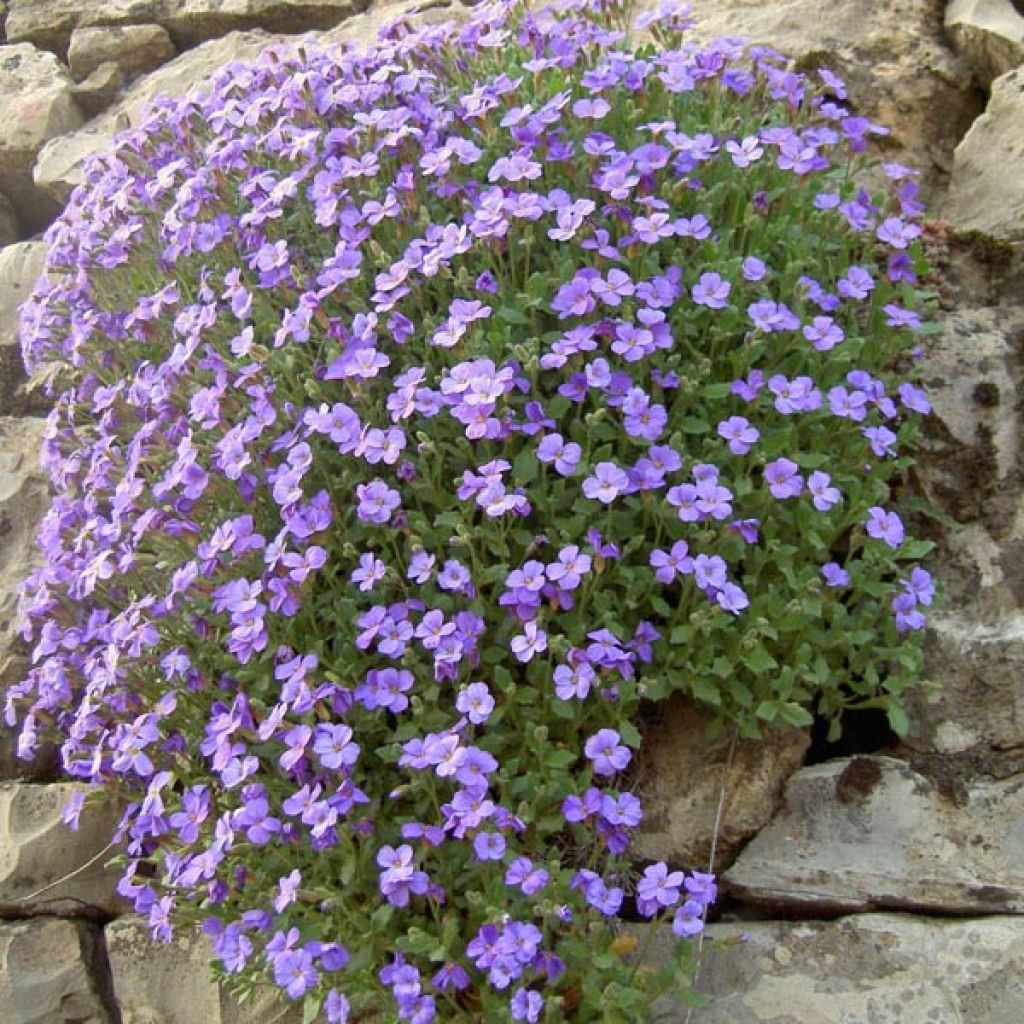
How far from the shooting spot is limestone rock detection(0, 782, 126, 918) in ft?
11.8

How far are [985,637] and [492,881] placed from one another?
1.39 m

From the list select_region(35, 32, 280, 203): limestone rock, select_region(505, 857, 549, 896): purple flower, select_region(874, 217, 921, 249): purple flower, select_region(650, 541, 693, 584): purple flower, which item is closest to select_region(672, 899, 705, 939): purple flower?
select_region(505, 857, 549, 896): purple flower

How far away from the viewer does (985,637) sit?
3203mm

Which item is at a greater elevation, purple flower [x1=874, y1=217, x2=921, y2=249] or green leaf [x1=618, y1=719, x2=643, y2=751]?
purple flower [x1=874, y1=217, x2=921, y2=249]

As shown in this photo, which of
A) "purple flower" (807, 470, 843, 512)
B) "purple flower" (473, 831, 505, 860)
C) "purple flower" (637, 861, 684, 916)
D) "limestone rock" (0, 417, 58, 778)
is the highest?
"purple flower" (807, 470, 843, 512)

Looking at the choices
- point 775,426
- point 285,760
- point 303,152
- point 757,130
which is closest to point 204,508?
point 285,760

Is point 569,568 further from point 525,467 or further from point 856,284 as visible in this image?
point 856,284

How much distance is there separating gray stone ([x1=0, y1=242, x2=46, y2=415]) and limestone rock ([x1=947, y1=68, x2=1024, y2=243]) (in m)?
3.39

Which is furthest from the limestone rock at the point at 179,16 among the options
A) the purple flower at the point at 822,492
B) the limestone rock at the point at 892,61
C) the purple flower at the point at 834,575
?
the purple flower at the point at 834,575

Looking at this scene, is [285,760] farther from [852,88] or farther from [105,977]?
[852,88]

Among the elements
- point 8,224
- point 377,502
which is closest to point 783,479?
point 377,502

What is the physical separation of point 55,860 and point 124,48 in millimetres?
4042

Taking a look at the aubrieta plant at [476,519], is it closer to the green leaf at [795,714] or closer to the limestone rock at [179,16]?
the green leaf at [795,714]

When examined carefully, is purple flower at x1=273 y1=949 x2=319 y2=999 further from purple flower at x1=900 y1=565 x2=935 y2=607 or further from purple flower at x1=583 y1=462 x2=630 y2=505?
purple flower at x1=900 y1=565 x2=935 y2=607
